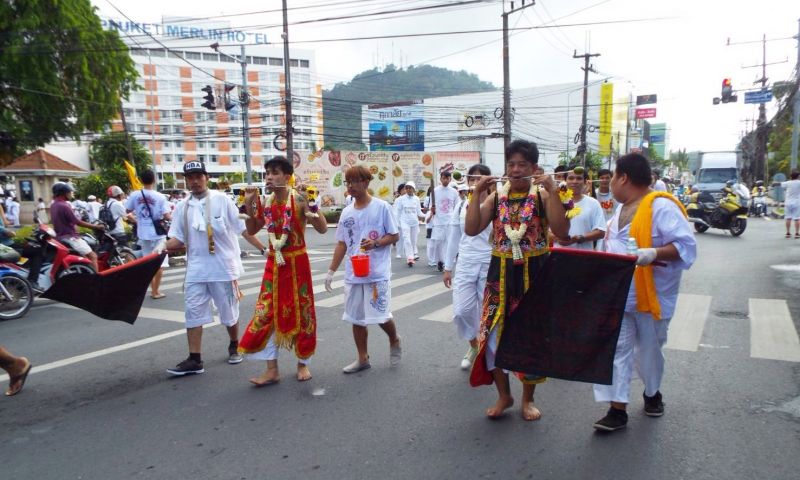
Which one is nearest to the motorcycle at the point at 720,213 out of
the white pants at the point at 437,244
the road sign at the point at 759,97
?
the white pants at the point at 437,244

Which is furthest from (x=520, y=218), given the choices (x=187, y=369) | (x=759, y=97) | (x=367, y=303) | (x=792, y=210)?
(x=759, y=97)

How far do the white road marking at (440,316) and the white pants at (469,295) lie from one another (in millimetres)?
2296

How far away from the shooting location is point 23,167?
1325 inches

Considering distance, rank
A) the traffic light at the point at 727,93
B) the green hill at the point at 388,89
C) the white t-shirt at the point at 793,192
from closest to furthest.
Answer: the white t-shirt at the point at 793,192 < the traffic light at the point at 727,93 < the green hill at the point at 388,89

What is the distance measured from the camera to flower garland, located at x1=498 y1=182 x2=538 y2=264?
3.53m

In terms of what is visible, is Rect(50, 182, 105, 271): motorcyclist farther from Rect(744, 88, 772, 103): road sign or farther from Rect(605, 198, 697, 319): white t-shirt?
Rect(744, 88, 772, 103): road sign

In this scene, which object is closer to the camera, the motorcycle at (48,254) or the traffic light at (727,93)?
the motorcycle at (48,254)

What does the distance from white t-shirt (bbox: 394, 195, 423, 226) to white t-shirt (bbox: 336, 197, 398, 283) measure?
704 cm

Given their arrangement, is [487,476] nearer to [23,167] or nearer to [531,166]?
[531,166]

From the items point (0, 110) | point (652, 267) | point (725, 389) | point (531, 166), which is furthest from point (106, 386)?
point (0, 110)

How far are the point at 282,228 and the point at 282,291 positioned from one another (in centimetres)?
53

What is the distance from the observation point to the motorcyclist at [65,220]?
816 centimetres

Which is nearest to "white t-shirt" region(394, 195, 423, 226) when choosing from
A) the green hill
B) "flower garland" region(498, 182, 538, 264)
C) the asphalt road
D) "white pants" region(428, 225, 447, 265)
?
"white pants" region(428, 225, 447, 265)

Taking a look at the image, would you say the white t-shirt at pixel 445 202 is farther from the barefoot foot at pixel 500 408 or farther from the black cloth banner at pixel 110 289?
the barefoot foot at pixel 500 408
